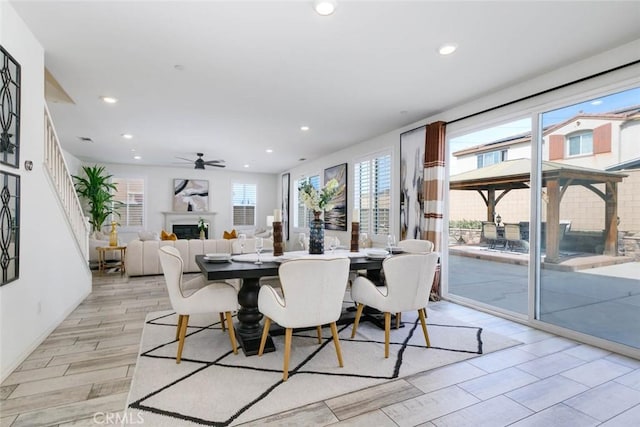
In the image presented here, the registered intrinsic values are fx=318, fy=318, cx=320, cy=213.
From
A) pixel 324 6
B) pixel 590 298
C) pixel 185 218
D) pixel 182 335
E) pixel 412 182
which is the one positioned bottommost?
pixel 182 335

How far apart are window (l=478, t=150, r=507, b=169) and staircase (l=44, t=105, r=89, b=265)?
16.7ft

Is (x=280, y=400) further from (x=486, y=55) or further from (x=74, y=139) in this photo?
(x=74, y=139)

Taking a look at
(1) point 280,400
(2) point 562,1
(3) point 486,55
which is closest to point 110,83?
(1) point 280,400

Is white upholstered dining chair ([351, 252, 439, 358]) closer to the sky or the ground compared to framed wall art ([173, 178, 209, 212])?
closer to the ground

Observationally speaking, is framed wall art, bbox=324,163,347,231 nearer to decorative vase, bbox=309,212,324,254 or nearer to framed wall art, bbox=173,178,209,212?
decorative vase, bbox=309,212,324,254

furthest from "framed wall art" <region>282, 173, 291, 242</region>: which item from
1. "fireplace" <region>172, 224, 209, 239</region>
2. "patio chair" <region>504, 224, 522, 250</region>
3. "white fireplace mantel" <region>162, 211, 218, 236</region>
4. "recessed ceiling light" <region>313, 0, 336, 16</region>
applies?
"recessed ceiling light" <region>313, 0, 336, 16</region>

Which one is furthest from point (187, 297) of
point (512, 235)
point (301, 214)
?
point (301, 214)

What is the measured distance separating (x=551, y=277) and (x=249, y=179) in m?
8.95

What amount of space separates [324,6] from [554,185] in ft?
9.51

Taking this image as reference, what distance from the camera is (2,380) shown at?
221 centimetres

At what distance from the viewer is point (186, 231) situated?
382 inches

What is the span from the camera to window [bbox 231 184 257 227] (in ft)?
34.3

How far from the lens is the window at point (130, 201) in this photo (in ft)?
29.7

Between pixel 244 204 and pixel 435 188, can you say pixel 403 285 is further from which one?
pixel 244 204
